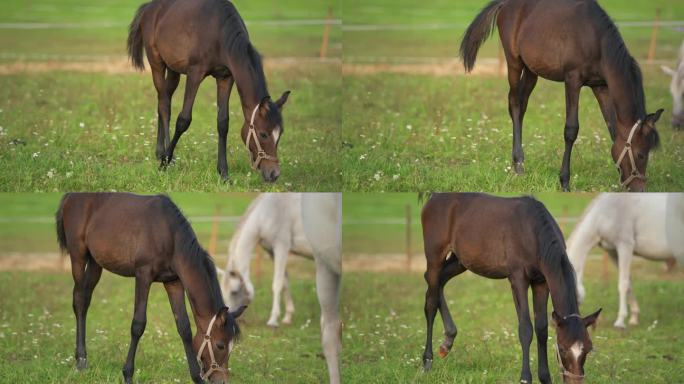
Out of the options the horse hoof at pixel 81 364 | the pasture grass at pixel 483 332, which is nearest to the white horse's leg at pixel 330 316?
the pasture grass at pixel 483 332

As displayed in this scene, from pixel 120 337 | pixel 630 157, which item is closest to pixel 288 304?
pixel 120 337

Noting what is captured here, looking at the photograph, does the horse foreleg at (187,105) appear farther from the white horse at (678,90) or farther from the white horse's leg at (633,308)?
the white horse's leg at (633,308)

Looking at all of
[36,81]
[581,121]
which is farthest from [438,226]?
[36,81]

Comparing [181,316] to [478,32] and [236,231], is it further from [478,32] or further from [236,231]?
[478,32]

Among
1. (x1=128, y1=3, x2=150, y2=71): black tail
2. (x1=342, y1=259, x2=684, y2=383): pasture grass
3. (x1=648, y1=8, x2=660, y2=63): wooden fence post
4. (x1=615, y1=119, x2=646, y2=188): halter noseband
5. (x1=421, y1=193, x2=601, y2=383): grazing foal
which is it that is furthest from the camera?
(x1=648, y1=8, x2=660, y2=63): wooden fence post

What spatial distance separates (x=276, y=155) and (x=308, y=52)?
3055mm

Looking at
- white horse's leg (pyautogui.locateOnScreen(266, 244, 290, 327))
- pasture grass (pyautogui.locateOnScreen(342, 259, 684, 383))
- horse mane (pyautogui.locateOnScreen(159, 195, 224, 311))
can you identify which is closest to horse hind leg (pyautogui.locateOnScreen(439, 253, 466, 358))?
pasture grass (pyautogui.locateOnScreen(342, 259, 684, 383))

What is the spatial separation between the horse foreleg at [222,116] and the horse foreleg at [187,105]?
159 mm

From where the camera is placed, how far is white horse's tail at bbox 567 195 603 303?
1069cm

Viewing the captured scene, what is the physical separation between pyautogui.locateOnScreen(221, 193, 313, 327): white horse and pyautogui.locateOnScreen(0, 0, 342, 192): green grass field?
90 centimetres

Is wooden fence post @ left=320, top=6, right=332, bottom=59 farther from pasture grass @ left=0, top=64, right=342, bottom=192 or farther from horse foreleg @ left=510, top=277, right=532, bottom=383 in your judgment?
horse foreleg @ left=510, top=277, right=532, bottom=383

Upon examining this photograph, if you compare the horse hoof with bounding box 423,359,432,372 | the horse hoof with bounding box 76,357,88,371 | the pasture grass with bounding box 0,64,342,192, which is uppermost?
the pasture grass with bounding box 0,64,342,192

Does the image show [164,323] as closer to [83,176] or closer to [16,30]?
[83,176]

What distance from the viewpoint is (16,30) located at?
39.0ft
